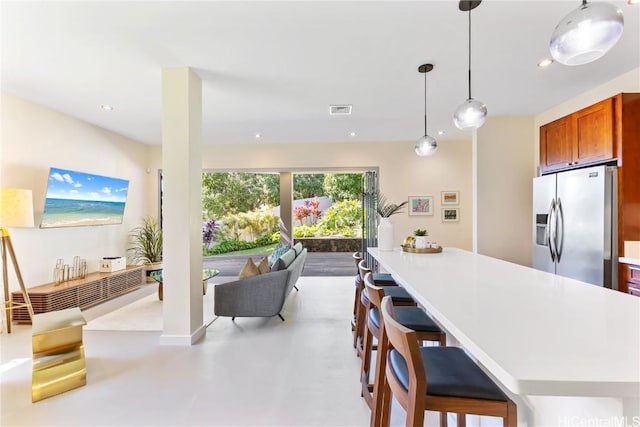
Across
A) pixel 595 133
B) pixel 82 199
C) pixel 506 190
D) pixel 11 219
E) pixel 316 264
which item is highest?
pixel 595 133

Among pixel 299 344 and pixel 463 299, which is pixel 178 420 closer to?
pixel 299 344

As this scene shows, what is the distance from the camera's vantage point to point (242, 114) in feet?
13.7

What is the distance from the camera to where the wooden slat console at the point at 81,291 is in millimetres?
3439

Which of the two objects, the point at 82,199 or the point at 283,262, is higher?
the point at 82,199

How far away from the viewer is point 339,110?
4.00m

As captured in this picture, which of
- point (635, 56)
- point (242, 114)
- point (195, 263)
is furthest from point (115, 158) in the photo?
point (635, 56)

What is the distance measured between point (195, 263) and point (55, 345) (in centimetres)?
117

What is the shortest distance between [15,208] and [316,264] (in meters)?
5.82

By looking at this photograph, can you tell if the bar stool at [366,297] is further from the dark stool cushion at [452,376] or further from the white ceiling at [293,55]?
the white ceiling at [293,55]

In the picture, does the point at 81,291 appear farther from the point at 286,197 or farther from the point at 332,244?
the point at 332,244

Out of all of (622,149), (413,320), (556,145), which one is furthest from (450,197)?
(413,320)

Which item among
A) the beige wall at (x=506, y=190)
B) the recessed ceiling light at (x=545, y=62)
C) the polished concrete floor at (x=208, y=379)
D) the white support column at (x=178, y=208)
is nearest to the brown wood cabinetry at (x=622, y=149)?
the recessed ceiling light at (x=545, y=62)

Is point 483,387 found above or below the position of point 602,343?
below

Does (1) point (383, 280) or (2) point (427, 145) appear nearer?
(1) point (383, 280)
